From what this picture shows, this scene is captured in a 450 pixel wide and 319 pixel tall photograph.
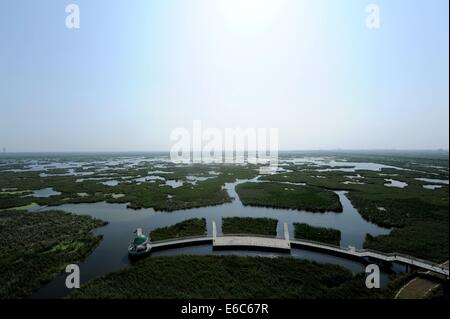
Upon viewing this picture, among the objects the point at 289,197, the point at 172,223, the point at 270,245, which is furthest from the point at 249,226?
the point at 289,197

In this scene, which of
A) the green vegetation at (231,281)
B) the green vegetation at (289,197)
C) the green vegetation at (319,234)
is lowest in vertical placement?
the green vegetation at (231,281)

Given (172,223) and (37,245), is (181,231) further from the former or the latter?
(37,245)

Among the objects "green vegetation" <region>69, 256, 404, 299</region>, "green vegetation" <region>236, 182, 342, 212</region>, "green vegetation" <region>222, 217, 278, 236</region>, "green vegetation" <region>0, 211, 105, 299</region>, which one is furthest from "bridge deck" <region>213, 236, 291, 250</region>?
"green vegetation" <region>236, 182, 342, 212</region>

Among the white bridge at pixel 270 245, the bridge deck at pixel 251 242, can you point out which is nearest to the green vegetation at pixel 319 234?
the white bridge at pixel 270 245

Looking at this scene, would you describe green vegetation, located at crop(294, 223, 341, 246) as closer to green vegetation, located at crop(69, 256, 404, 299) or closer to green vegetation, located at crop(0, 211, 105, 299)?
green vegetation, located at crop(69, 256, 404, 299)

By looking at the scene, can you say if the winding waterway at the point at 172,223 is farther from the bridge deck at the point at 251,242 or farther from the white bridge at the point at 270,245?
the bridge deck at the point at 251,242
